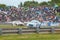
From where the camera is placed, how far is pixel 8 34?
17625 mm

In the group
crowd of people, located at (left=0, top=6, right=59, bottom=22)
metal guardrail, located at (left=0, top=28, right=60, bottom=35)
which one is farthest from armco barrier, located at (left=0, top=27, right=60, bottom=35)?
crowd of people, located at (left=0, top=6, right=59, bottom=22)

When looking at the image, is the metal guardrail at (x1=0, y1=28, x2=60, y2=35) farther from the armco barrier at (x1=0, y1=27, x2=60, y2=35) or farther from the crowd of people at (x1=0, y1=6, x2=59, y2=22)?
the crowd of people at (x1=0, y1=6, x2=59, y2=22)

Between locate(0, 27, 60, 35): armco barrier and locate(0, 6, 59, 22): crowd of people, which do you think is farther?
locate(0, 6, 59, 22): crowd of people

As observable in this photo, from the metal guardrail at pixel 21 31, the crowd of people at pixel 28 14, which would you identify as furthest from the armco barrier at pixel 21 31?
the crowd of people at pixel 28 14

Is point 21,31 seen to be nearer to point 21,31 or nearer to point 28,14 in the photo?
point 21,31

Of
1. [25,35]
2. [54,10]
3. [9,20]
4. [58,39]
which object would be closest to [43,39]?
[58,39]

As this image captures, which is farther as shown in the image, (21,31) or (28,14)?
(28,14)

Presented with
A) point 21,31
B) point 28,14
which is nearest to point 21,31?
point 21,31

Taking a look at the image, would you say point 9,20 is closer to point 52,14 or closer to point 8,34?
point 52,14

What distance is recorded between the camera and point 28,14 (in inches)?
1778

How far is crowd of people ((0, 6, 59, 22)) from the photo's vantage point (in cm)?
4341

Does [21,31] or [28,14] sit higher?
[28,14]

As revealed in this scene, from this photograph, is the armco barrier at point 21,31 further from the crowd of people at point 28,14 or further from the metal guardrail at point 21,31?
the crowd of people at point 28,14

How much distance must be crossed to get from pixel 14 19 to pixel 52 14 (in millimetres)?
7193
